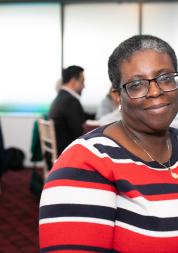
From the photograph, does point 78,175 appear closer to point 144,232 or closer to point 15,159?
point 144,232

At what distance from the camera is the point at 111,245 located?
2.96ft

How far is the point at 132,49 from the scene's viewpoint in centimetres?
99

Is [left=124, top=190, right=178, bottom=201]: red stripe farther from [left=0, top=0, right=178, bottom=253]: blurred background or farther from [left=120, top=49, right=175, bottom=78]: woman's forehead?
[left=0, top=0, right=178, bottom=253]: blurred background

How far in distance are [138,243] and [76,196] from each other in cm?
16

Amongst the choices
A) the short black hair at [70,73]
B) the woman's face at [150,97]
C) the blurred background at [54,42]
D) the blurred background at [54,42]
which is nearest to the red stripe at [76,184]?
the woman's face at [150,97]

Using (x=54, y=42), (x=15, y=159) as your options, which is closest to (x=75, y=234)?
(x=15, y=159)

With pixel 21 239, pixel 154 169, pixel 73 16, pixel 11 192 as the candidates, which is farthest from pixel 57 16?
pixel 154 169

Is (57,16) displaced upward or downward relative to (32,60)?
upward

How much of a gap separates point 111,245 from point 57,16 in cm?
560

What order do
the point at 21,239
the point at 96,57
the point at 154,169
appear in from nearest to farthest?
1. the point at 154,169
2. the point at 21,239
3. the point at 96,57

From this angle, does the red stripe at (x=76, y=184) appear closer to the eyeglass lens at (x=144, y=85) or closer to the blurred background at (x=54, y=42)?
the eyeglass lens at (x=144, y=85)

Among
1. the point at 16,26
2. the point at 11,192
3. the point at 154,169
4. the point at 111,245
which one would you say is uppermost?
the point at 16,26

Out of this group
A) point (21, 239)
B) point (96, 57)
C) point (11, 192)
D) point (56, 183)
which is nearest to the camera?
point (56, 183)

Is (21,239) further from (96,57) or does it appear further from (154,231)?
(96,57)
